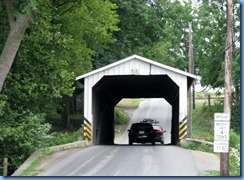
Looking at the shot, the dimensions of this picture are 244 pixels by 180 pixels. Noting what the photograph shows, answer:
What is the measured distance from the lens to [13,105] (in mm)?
19297

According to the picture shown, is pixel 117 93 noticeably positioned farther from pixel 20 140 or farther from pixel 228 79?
pixel 228 79

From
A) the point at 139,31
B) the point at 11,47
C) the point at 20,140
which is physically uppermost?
the point at 139,31

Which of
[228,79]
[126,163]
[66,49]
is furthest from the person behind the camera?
[66,49]

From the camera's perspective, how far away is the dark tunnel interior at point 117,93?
84.8 feet

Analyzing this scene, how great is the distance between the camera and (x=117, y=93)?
116 ft

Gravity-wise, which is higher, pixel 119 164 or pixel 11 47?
pixel 11 47

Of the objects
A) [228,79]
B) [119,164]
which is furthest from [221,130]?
[119,164]

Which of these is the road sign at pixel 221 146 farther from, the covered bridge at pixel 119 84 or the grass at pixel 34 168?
the covered bridge at pixel 119 84

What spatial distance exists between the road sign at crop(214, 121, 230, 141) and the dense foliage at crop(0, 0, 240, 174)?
6.68 metres

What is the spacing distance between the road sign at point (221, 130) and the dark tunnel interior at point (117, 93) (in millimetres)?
12340

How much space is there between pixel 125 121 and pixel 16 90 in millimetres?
34020

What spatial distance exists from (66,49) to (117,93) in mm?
11347

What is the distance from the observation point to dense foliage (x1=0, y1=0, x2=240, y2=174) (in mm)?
18703

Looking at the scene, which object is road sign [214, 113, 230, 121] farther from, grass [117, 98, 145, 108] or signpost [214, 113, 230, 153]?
grass [117, 98, 145, 108]
